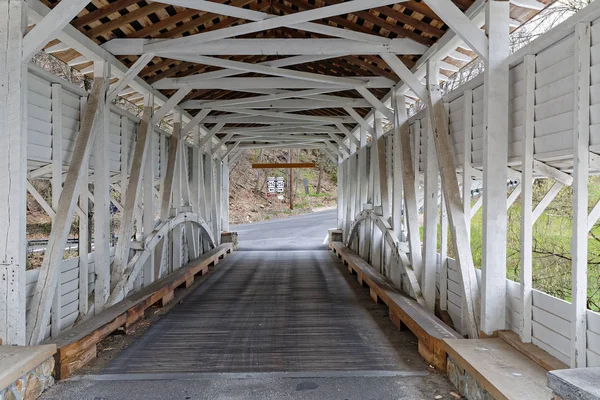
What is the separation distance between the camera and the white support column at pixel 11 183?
11.5 feet

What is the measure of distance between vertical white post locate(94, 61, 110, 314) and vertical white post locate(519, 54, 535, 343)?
162 inches

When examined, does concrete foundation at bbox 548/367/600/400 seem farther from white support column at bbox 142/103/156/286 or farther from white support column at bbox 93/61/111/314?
white support column at bbox 142/103/156/286

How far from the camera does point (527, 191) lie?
3.34 metres

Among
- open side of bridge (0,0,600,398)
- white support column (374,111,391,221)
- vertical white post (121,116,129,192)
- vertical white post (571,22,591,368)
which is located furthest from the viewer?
white support column (374,111,391,221)

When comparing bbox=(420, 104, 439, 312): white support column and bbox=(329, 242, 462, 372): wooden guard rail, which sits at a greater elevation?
bbox=(420, 104, 439, 312): white support column

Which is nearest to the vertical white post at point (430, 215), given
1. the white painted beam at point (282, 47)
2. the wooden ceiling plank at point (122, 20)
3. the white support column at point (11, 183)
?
the white painted beam at point (282, 47)

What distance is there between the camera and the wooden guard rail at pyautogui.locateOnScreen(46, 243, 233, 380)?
356 centimetres

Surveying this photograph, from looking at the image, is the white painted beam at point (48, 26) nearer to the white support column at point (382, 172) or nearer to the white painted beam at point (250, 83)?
the white painted beam at point (250, 83)

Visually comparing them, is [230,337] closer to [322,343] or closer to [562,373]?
[322,343]

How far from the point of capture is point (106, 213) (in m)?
5.33

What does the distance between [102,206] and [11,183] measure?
5.84 ft

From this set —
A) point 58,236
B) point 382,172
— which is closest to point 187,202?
point 382,172

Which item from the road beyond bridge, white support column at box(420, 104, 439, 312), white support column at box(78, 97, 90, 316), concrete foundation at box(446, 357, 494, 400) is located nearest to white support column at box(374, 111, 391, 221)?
the road beyond bridge

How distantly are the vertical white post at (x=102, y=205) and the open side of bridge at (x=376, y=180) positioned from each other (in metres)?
0.02
